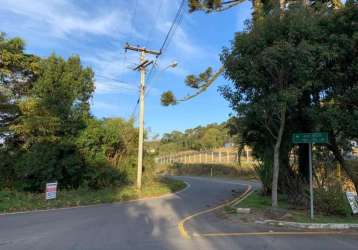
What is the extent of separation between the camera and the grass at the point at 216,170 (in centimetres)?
5110

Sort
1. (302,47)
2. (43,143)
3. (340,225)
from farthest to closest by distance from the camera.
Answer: (43,143)
(302,47)
(340,225)

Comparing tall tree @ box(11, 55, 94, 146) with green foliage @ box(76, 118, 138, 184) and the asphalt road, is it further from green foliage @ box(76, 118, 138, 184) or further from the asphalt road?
the asphalt road

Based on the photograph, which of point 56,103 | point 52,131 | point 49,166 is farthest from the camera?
point 56,103

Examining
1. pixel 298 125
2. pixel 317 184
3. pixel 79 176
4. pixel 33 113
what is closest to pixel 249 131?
pixel 298 125

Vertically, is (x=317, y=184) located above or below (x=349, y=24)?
below

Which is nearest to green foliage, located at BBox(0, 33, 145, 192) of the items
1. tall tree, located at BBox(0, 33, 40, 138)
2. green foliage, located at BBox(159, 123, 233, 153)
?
tall tree, located at BBox(0, 33, 40, 138)

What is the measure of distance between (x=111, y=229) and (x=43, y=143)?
16.3m

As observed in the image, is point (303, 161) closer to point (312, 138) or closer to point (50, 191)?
point (312, 138)

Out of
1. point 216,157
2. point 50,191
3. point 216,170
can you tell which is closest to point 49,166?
point 50,191

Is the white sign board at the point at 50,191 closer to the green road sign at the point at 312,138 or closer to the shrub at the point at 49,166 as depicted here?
the shrub at the point at 49,166

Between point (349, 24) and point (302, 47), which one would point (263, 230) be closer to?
point (302, 47)

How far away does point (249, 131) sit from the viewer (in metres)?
19.5

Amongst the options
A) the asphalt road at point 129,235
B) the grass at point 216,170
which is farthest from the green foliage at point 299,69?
the grass at point 216,170

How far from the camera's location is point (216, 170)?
59.6 meters
